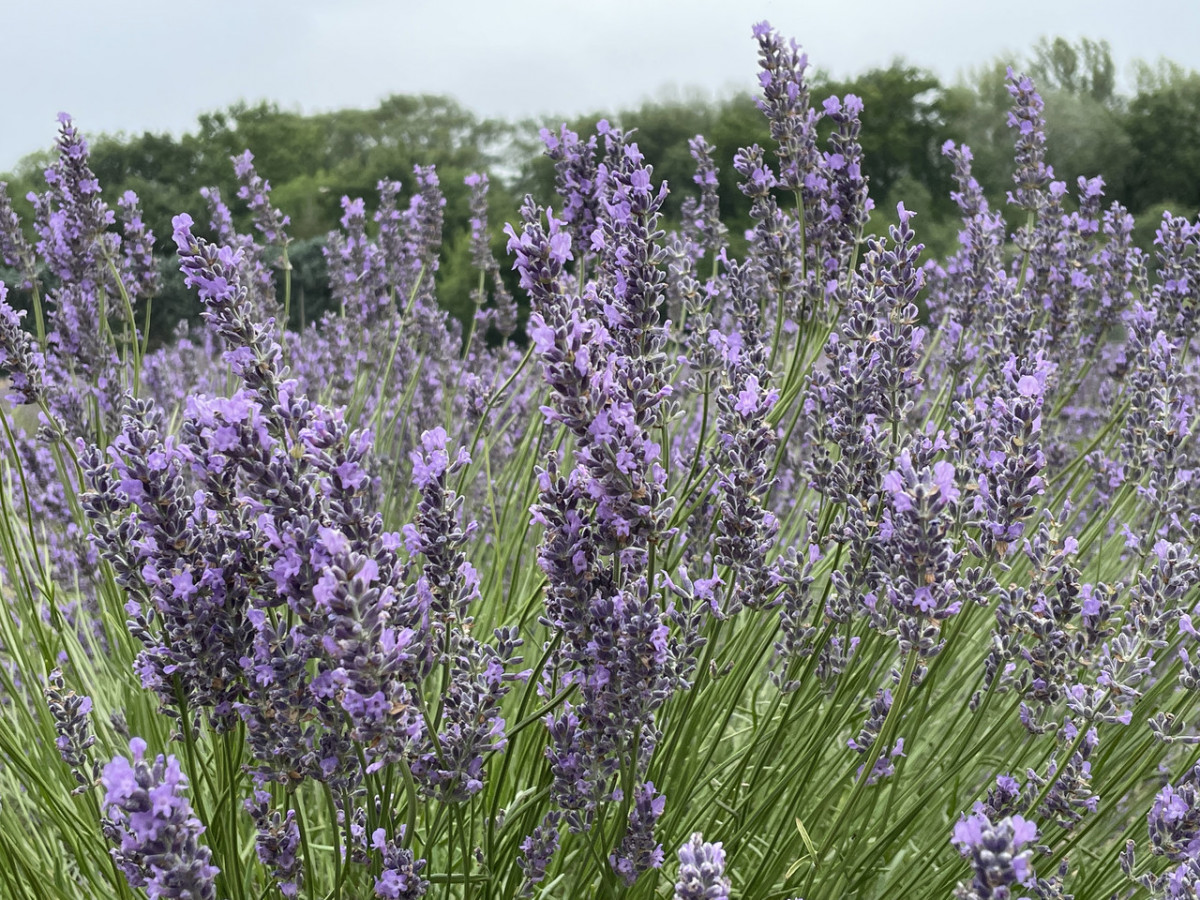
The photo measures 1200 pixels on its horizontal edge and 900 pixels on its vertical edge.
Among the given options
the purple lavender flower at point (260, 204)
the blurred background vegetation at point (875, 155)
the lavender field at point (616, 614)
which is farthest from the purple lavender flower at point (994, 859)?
the blurred background vegetation at point (875, 155)

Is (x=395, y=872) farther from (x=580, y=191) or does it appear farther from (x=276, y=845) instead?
(x=580, y=191)

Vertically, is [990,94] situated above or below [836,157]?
above

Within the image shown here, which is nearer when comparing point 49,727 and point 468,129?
point 49,727

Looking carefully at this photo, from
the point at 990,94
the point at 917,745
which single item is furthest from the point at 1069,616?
the point at 990,94

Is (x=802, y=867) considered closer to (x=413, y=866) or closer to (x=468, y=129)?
(x=413, y=866)

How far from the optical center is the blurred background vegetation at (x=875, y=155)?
17812mm

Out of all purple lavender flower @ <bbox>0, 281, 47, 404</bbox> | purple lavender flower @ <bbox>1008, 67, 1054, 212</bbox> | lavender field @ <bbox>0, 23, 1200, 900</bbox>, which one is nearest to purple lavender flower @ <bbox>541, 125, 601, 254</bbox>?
lavender field @ <bbox>0, 23, 1200, 900</bbox>

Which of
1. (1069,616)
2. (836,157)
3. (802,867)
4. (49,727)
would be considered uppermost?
(836,157)

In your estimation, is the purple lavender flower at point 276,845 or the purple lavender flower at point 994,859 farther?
the purple lavender flower at point 276,845

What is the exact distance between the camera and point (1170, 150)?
782 inches

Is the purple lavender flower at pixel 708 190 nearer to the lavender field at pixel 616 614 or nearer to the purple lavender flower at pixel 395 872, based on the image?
the lavender field at pixel 616 614

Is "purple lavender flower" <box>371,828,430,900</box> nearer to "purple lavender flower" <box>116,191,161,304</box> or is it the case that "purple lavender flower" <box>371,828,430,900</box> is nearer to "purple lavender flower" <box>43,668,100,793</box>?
"purple lavender flower" <box>43,668,100,793</box>

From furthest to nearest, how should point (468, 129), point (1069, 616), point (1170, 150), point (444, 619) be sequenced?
point (468, 129), point (1170, 150), point (1069, 616), point (444, 619)

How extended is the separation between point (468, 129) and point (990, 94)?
1456 centimetres
